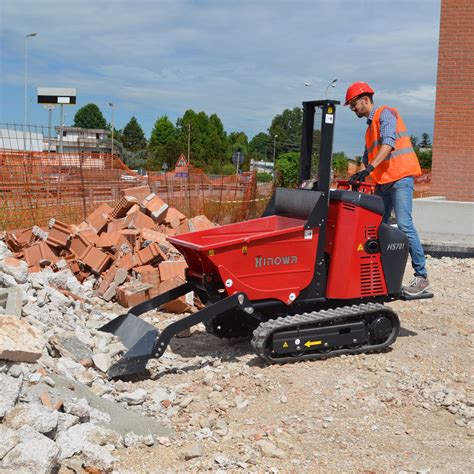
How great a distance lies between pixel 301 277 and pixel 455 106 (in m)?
11.4

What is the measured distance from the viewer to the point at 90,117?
117 metres

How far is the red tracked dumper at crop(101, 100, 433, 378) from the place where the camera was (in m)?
5.48

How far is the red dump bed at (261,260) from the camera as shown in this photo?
5.43 metres

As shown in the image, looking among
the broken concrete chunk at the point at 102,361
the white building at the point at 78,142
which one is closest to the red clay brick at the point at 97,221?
the white building at the point at 78,142

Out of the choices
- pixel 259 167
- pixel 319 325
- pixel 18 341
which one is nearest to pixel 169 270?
pixel 319 325

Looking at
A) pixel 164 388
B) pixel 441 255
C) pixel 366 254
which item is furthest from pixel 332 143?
pixel 441 255

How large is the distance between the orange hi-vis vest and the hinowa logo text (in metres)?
1.51

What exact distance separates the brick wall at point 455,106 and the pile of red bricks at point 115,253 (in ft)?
26.5

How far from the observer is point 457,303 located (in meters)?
8.30

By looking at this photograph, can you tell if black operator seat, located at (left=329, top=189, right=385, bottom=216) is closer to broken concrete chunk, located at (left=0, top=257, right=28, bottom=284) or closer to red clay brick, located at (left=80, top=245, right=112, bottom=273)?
broken concrete chunk, located at (left=0, top=257, right=28, bottom=284)

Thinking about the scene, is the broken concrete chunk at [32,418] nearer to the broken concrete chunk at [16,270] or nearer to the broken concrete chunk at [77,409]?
the broken concrete chunk at [77,409]

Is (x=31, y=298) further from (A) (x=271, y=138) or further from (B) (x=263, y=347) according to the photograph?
(A) (x=271, y=138)

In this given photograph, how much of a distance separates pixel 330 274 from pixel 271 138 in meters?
110

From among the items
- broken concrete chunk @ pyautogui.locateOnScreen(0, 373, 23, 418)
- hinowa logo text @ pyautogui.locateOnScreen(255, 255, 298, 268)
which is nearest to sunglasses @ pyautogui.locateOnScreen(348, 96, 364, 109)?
hinowa logo text @ pyautogui.locateOnScreen(255, 255, 298, 268)
